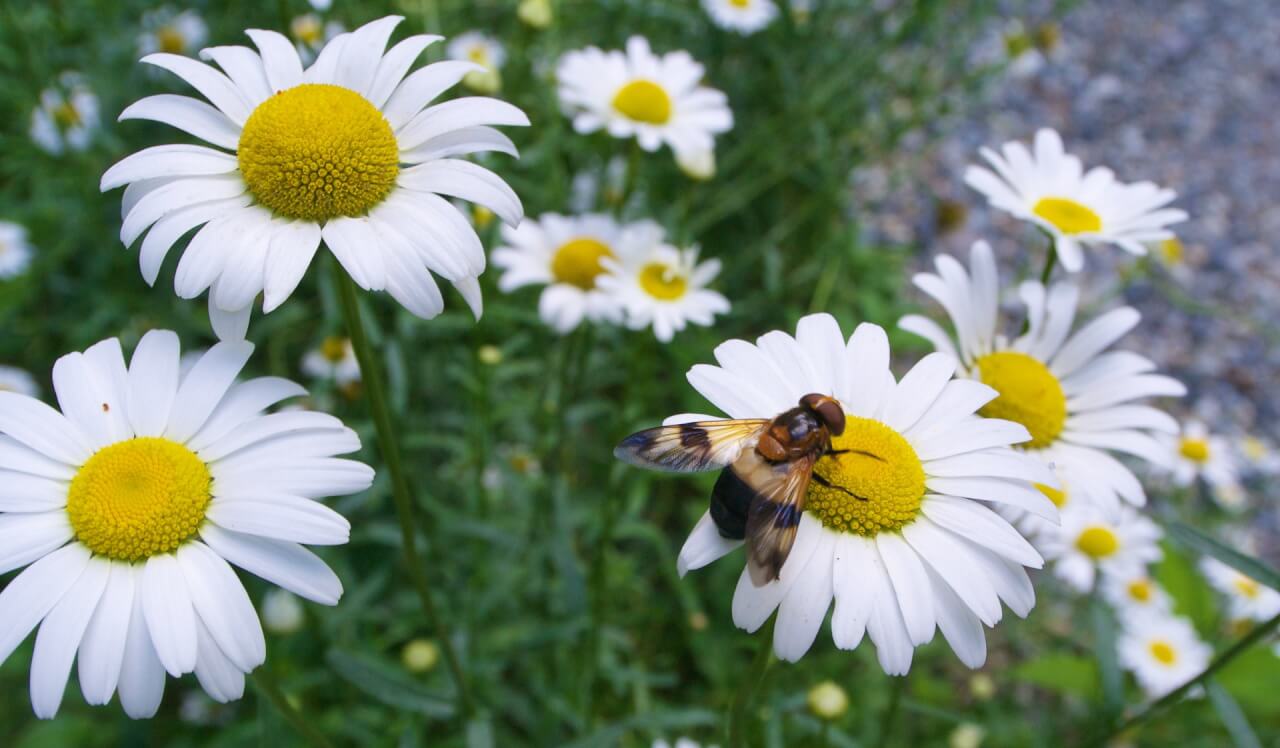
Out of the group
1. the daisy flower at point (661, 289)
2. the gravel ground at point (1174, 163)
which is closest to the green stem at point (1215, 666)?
the daisy flower at point (661, 289)

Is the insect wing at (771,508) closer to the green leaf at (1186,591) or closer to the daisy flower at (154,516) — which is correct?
the daisy flower at (154,516)

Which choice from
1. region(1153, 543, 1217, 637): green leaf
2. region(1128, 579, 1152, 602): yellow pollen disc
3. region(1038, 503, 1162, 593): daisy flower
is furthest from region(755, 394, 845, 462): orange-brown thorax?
region(1128, 579, 1152, 602): yellow pollen disc

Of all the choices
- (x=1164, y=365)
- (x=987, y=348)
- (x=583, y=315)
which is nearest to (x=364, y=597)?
(x=583, y=315)

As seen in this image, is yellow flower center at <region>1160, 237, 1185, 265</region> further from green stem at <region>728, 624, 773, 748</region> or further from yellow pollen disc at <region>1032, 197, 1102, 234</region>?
green stem at <region>728, 624, 773, 748</region>

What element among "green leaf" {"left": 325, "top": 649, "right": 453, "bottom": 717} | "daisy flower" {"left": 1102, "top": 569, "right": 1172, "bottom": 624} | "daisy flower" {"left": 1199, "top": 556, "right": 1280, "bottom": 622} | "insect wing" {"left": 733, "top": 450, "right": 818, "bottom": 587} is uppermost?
"insect wing" {"left": 733, "top": 450, "right": 818, "bottom": 587}

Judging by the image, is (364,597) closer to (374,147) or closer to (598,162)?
(374,147)

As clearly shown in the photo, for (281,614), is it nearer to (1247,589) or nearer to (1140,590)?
(1140,590)
